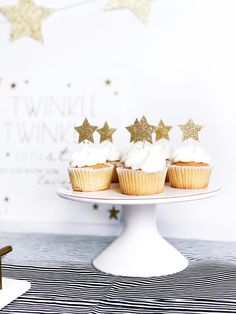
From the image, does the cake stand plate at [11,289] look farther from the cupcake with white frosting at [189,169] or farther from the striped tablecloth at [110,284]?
the cupcake with white frosting at [189,169]

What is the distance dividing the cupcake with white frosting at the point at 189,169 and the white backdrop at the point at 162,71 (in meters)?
0.25

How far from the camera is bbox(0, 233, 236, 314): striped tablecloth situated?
3.01 ft

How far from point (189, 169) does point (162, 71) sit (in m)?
0.43

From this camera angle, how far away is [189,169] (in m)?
1.17

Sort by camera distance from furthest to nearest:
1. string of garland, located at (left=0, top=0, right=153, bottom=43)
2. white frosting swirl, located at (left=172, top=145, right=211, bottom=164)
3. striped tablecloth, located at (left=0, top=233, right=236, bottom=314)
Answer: string of garland, located at (left=0, top=0, right=153, bottom=43)
white frosting swirl, located at (left=172, top=145, right=211, bottom=164)
striped tablecloth, located at (left=0, top=233, right=236, bottom=314)

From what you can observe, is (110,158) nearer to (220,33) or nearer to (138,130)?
(138,130)

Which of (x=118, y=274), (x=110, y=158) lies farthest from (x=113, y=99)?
(x=118, y=274)

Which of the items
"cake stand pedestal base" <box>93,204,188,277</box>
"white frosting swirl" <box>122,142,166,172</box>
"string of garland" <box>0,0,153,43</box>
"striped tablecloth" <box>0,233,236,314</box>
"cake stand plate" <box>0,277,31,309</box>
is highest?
"string of garland" <box>0,0,153,43</box>

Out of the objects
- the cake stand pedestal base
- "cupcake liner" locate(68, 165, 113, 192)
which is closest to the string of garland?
"cupcake liner" locate(68, 165, 113, 192)

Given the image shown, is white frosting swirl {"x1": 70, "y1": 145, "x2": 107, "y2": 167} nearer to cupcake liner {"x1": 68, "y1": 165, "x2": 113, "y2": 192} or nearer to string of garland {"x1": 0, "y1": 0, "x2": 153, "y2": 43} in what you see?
cupcake liner {"x1": 68, "y1": 165, "x2": 113, "y2": 192}

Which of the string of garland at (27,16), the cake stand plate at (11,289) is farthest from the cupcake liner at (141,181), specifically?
the string of garland at (27,16)

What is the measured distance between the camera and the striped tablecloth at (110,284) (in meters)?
0.92

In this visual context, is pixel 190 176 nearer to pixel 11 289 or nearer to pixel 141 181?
pixel 141 181

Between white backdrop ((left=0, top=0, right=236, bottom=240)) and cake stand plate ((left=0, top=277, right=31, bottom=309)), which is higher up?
white backdrop ((left=0, top=0, right=236, bottom=240))
